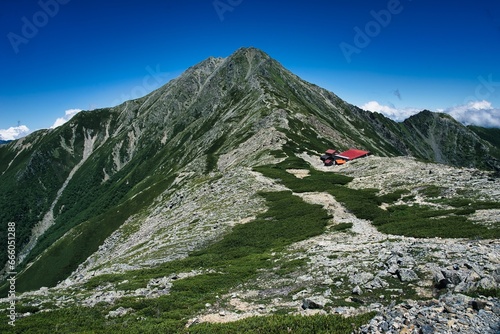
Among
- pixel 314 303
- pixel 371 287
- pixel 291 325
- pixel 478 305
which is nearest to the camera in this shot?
pixel 478 305

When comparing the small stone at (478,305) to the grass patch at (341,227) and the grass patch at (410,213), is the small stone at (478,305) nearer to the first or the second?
the grass patch at (410,213)

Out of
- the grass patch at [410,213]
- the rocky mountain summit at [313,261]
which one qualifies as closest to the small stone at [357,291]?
the rocky mountain summit at [313,261]

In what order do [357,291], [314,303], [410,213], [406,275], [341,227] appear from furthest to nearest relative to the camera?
1. [410,213]
2. [341,227]
3. [406,275]
4. [357,291]
5. [314,303]

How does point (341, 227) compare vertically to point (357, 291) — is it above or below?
above

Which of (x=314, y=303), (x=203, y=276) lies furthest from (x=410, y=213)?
(x=203, y=276)

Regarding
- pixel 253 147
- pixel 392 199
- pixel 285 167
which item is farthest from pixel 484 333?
pixel 253 147

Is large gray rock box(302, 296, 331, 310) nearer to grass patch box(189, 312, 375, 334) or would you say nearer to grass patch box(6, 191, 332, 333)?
grass patch box(189, 312, 375, 334)

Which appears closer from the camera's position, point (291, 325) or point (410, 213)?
point (291, 325)

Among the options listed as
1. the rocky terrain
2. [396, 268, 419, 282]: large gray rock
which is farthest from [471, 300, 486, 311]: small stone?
[396, 268, 419, 282]: large gray rock

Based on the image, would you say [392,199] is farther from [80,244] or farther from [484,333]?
[80,244]

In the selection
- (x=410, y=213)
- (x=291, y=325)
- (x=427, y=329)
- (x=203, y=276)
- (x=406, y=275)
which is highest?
(x=410, y=213)

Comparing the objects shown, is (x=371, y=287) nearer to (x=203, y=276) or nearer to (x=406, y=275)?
(x=406, y=275)
